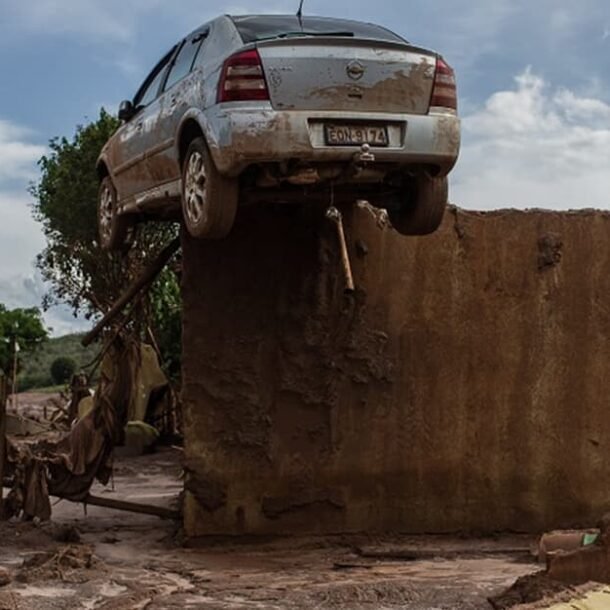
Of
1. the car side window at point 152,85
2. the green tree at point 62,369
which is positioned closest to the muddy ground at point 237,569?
the car side window at point 152,85

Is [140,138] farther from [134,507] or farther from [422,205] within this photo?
[134,507]

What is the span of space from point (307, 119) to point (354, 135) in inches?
13.7

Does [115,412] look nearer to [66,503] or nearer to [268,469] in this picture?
[268,469]

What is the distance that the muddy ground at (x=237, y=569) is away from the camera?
26.7 feet

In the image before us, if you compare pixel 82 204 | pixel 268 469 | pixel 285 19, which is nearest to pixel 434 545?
pixel 268 469

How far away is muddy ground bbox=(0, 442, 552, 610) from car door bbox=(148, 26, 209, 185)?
3059 mm

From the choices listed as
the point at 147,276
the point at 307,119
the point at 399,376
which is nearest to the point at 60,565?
the point at 147,276

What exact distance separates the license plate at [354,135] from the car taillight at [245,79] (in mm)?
515

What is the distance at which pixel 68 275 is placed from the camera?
87.7 feet

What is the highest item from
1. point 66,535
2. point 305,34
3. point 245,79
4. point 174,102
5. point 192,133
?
point 305,34

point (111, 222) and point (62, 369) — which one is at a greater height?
point (62, 369)

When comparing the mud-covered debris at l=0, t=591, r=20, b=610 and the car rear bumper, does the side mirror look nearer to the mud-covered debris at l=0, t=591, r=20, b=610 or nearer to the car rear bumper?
the car rear bumper

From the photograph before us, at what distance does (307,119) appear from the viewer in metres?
8.45

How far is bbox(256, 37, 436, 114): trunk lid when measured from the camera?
8469 millimetres
